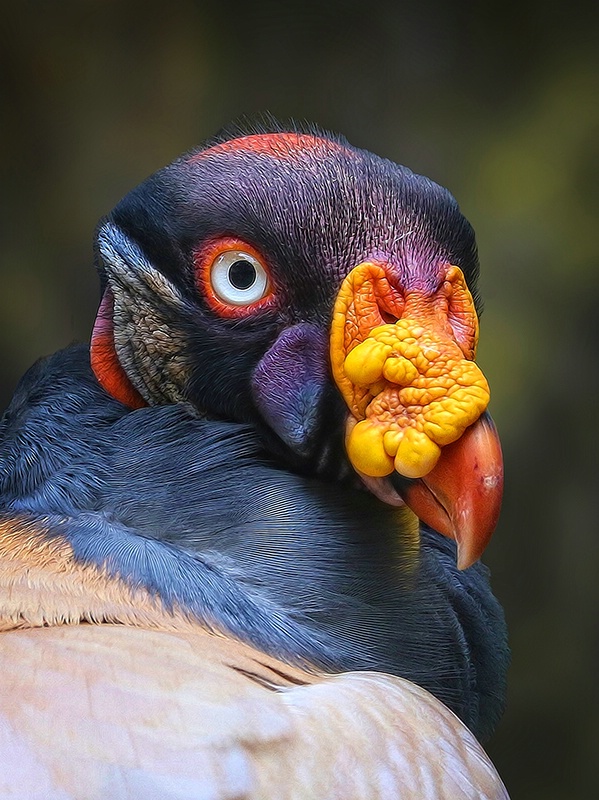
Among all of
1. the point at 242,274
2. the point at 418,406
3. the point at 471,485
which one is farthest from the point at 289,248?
the point at 471,485

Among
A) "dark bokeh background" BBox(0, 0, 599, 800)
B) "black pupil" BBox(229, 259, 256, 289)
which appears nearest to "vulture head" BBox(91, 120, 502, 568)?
"black pupil" BBox(229, 259, 256, 289)

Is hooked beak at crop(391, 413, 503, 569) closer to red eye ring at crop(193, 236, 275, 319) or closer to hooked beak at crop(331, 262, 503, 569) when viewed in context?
hooked beak at crop(331, 262, 503, 569)

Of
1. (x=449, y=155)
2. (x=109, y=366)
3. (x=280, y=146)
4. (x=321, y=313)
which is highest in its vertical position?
(x=449, y=155)

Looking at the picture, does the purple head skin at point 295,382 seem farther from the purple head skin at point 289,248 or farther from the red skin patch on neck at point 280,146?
the red skin patch on neck at point 280,146

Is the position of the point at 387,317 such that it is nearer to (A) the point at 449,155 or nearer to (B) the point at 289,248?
(B) the point at 289,248

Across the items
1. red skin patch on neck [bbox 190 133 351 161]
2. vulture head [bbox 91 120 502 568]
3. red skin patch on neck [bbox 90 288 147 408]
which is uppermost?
red skin patch on neck [bbox 190 133 351 161]

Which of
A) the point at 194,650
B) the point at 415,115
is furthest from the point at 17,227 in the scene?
the point at 194,650

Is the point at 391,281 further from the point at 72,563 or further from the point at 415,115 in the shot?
the point at 415,115
